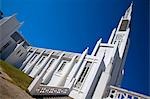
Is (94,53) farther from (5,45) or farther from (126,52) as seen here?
(5,45)

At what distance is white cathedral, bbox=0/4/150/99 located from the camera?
21422mm

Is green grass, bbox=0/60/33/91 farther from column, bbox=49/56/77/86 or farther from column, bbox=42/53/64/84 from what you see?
column, bbox=42/53/64/84

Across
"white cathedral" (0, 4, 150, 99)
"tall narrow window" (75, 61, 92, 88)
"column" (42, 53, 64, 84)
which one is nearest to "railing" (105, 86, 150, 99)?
"white cathedral" (0, 4, 150, 99)

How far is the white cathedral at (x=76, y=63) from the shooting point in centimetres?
2142

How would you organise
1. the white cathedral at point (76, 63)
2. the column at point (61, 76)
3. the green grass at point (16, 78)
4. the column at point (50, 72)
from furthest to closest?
the column at point (50, 72) → the column at point (61, 76) → the white cathedral at point (76, 63) → the green grass at point (16, 78)

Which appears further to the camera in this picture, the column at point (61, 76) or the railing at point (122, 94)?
the column at point (61, 76)

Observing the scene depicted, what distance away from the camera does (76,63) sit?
41.6 meters

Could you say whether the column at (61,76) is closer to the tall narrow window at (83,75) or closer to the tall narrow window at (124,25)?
the tall narrow window at (83,75)

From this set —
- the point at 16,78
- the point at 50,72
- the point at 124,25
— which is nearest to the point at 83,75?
the point at 50,72

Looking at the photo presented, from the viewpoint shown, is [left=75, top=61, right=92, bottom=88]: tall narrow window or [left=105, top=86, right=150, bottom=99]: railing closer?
[left=105, top=86, right=150, bottom=99]: railing

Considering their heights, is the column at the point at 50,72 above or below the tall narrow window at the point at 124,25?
below

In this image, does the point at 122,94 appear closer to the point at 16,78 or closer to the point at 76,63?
the point at 16,78

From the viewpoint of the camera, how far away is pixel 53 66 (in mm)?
45375

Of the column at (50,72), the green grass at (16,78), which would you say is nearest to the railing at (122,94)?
the green grass at (16,78)
